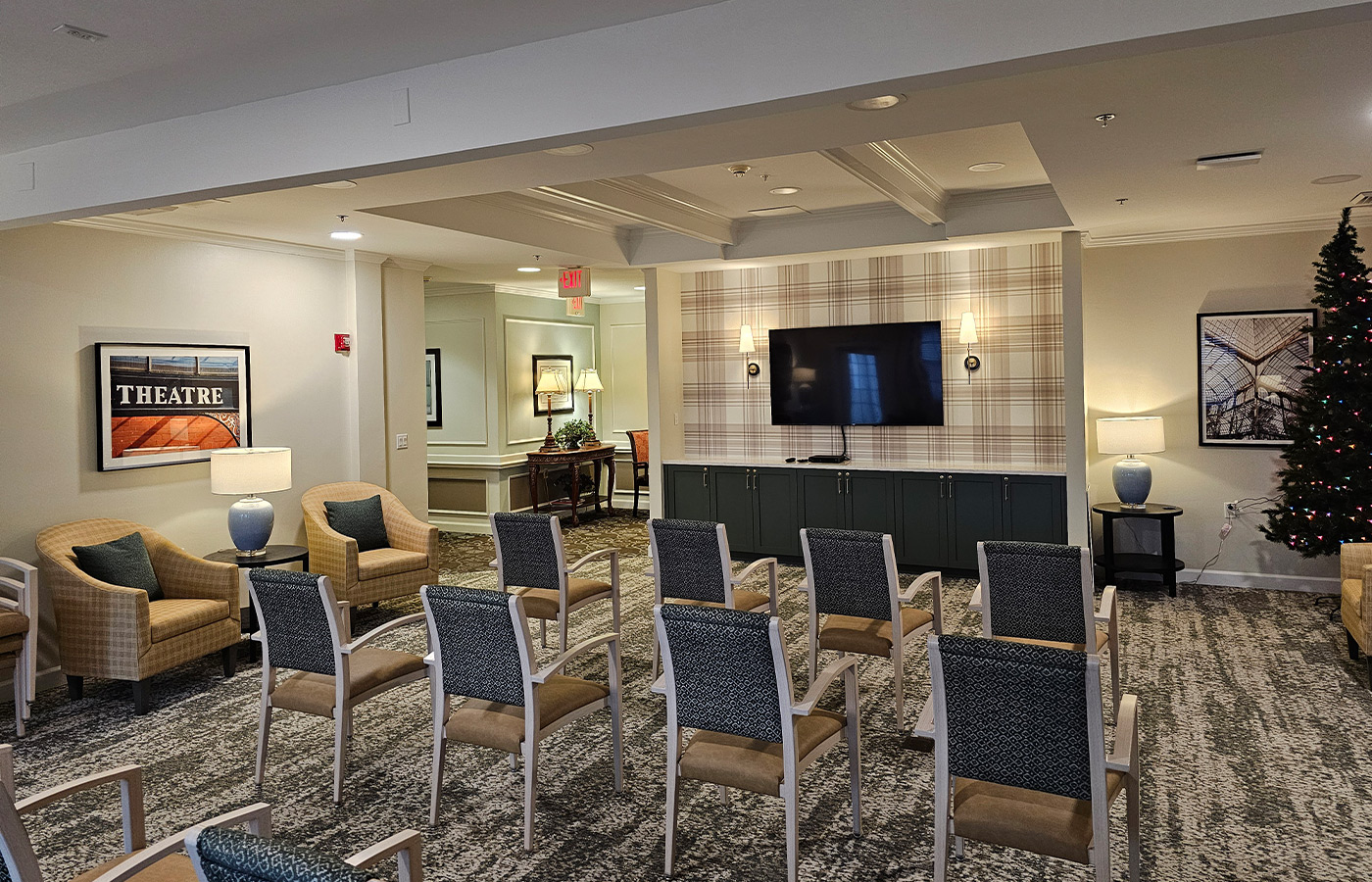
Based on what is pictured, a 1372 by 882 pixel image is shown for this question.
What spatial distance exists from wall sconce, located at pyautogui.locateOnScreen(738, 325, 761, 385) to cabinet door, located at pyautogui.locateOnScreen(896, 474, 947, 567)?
1.74 metres

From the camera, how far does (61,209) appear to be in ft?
13.2

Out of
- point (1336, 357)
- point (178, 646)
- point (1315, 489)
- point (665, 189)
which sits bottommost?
point (178, 646)

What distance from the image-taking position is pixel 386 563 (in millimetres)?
6062

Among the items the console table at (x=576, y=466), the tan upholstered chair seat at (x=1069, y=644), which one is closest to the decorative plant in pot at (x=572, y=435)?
the console table at (x=576, y=466)

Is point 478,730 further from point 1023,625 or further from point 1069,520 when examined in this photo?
point 1069,520

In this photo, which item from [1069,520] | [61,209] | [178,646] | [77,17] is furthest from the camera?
[1069,520]

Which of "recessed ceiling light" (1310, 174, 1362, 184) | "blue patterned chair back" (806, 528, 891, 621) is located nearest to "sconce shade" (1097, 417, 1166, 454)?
"recessed ceiling light" (1310, 174, 1362, 184)

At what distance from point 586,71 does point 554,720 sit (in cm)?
221

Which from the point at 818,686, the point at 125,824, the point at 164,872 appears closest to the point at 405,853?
the point at 164,872

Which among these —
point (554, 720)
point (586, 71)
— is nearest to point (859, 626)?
point (554, 720)

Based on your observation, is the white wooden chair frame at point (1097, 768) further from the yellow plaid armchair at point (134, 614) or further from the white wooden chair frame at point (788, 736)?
the yellow plaid armchair at point (134, 614)

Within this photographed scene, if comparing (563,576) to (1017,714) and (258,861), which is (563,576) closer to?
(1017,714)

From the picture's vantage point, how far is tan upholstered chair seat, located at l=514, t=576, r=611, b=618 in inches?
189

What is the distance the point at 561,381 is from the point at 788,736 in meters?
8.38
